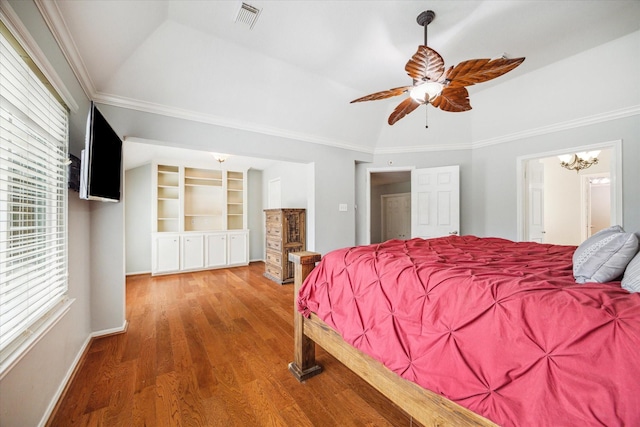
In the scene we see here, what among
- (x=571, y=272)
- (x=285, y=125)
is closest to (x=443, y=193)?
(x=285, y=125)

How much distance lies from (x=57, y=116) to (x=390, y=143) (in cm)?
412

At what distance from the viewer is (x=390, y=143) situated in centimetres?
443

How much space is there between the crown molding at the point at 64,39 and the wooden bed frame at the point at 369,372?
6.75ft

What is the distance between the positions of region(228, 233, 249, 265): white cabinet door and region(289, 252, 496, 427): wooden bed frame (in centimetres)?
409

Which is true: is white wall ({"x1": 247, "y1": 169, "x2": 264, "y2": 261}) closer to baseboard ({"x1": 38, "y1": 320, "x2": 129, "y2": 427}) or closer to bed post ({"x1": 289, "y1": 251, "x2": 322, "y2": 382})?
baseboard ({"x1": 38, "y1": 320, "x2": 129, "y2": 427})

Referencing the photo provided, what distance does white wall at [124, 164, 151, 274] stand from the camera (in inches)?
193

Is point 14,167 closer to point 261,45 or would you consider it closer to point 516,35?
point 261,45

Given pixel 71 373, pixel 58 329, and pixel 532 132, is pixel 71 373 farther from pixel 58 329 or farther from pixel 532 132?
pixel 532 132

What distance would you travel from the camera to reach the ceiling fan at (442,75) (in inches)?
67.1

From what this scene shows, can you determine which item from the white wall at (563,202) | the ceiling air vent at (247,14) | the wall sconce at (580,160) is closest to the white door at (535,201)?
the wall sconce at (580,160)

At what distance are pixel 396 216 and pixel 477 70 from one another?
5970 millimetres

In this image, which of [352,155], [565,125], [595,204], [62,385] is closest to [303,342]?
[62,385]

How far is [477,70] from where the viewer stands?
1.76 meters

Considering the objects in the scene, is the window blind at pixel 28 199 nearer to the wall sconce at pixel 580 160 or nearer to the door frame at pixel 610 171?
the door frame at pixel 610 171
